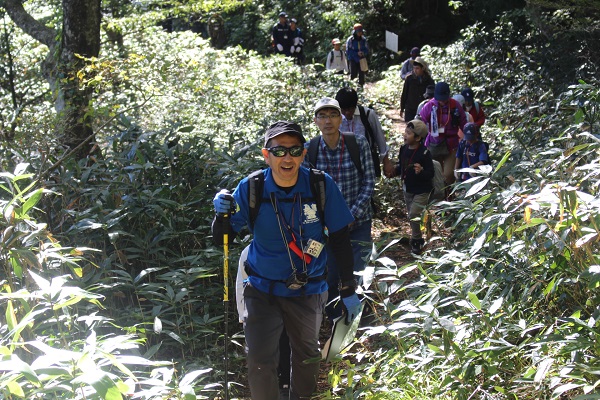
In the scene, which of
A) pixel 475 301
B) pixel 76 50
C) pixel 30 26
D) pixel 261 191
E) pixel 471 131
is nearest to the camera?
pixel 475 301

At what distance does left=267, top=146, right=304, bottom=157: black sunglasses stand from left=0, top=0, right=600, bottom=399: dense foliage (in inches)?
36.2

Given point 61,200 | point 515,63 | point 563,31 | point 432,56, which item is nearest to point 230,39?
point 432,56

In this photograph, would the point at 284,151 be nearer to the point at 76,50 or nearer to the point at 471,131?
the point at 471,131

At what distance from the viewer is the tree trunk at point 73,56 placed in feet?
32.2

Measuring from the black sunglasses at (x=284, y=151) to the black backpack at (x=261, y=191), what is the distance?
0.20 meters

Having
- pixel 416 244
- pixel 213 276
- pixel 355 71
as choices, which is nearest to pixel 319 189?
pixel 213 276

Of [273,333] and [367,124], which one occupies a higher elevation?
[367,124]

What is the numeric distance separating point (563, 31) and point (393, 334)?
1039 centimetres

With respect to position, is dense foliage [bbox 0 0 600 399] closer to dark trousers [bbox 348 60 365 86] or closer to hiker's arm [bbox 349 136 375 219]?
hiker's arm [bbox 349 136 375 219]

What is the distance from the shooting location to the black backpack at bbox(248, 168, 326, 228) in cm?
484

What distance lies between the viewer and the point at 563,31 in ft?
44.3

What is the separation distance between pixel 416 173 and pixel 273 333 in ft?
12.1

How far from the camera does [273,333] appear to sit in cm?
490

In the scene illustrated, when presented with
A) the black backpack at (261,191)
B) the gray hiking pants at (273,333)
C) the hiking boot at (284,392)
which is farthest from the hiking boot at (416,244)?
the black backpack at (261,191)
